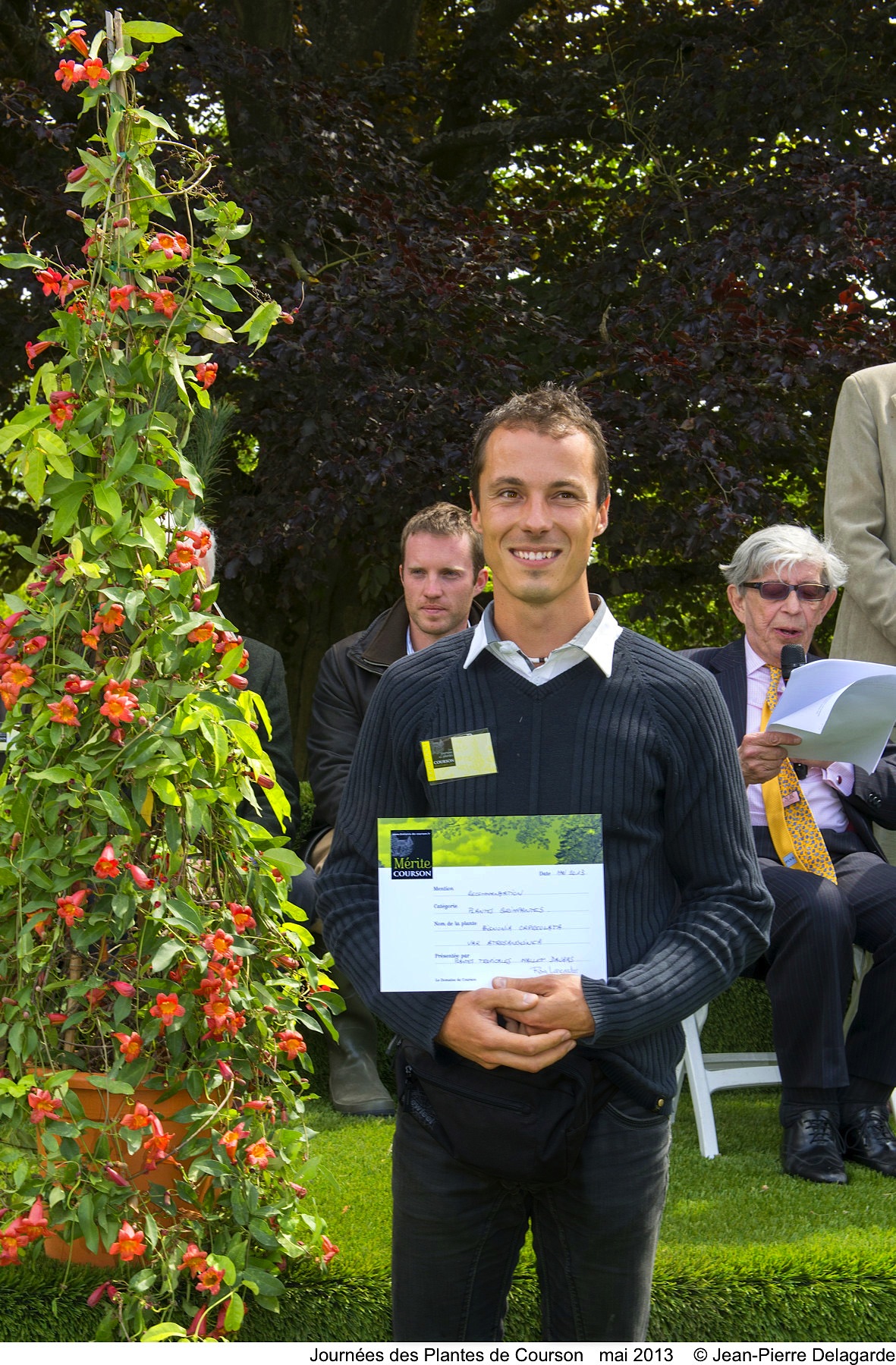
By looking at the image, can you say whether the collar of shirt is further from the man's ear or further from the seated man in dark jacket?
the seated man in dark jacket

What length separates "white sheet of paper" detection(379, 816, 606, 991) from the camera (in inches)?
68.7

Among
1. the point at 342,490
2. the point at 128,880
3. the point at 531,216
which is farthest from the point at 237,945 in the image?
the point at 531,216

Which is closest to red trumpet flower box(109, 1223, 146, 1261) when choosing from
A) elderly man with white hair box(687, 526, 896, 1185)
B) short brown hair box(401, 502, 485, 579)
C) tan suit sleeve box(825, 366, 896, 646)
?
elderly man with white hair box(687, 526, 896, 1185)

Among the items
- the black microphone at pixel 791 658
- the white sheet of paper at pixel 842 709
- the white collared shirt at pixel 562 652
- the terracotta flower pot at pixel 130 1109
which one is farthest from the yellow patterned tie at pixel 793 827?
the white collared shirt at pixel 562 652

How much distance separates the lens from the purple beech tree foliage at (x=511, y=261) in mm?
6043

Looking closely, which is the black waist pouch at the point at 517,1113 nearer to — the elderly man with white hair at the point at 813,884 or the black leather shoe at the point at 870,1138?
the elderly man with white hair at the point at 813,884

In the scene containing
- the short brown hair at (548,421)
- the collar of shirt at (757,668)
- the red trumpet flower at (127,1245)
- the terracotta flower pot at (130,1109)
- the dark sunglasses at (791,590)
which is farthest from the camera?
the collar of shirt at (757,668)

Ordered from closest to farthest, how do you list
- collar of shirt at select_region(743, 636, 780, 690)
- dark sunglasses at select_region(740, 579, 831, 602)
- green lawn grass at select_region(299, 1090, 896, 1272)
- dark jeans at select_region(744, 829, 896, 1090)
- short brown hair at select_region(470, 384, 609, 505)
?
short brown hair at select_region(470, 384, 609, 505) → green lawn grass at select_region(299, 1090, 896, 1272) → dark jeans at select_region(744, 829, 896, 1090) → dark sunglasses at select_region(740, 579, 831, 602) → collar of shirt at select_region(743, 636, 780, 690)

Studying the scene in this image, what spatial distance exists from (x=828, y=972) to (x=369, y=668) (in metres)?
1.80

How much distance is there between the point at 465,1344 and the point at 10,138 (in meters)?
6.81

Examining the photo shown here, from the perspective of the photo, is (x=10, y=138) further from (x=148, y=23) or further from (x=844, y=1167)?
(x=844, y=1167)

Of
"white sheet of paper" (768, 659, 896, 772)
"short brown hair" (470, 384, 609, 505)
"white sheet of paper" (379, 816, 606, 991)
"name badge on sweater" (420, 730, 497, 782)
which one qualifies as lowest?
"white sheet of paper" (379, 816, 606, 991)

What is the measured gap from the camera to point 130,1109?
2502mm

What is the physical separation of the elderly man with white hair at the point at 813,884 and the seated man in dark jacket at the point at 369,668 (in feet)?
2.72
